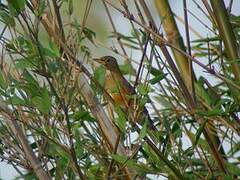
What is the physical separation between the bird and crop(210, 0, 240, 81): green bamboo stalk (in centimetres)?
20

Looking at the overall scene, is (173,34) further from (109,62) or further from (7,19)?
(7,19)

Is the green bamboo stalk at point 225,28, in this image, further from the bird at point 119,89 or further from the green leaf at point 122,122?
the green leaf at point 122,122

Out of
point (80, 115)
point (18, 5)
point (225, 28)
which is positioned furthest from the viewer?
point (225, 28)

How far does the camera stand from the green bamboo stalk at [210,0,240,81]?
111 cm

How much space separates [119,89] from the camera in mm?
979

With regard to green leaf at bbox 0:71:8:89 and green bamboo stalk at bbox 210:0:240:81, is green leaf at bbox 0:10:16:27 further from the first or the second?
green bamboo stalk at bbox 210:0:240:81

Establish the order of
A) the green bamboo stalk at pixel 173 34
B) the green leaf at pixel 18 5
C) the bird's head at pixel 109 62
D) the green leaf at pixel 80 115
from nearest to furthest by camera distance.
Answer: the green leaf at pixel 18 5 < the green leaf at pixel 80 115 < the bird's head at pixel 109 62 < the green bamboo stalk at pixel 173 34

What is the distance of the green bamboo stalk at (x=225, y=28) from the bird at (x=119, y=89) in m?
0.20

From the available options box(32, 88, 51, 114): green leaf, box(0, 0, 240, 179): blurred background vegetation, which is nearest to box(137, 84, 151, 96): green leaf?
box(0, 0, 240, 179): blurred background vegetation

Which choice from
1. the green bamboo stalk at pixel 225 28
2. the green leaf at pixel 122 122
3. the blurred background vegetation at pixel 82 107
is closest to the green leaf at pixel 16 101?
the blurred background vegetation at pixel 82 107

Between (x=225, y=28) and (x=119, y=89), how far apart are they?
0.27 meters

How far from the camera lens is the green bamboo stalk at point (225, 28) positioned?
1.11 metres

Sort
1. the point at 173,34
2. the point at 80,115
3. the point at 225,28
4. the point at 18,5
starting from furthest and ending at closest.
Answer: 1. the point at 173,34
2. the point at 225,28
3. the point at 80,115
4. the point at 18,5

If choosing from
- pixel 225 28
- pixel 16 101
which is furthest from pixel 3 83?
pixel 225 28
